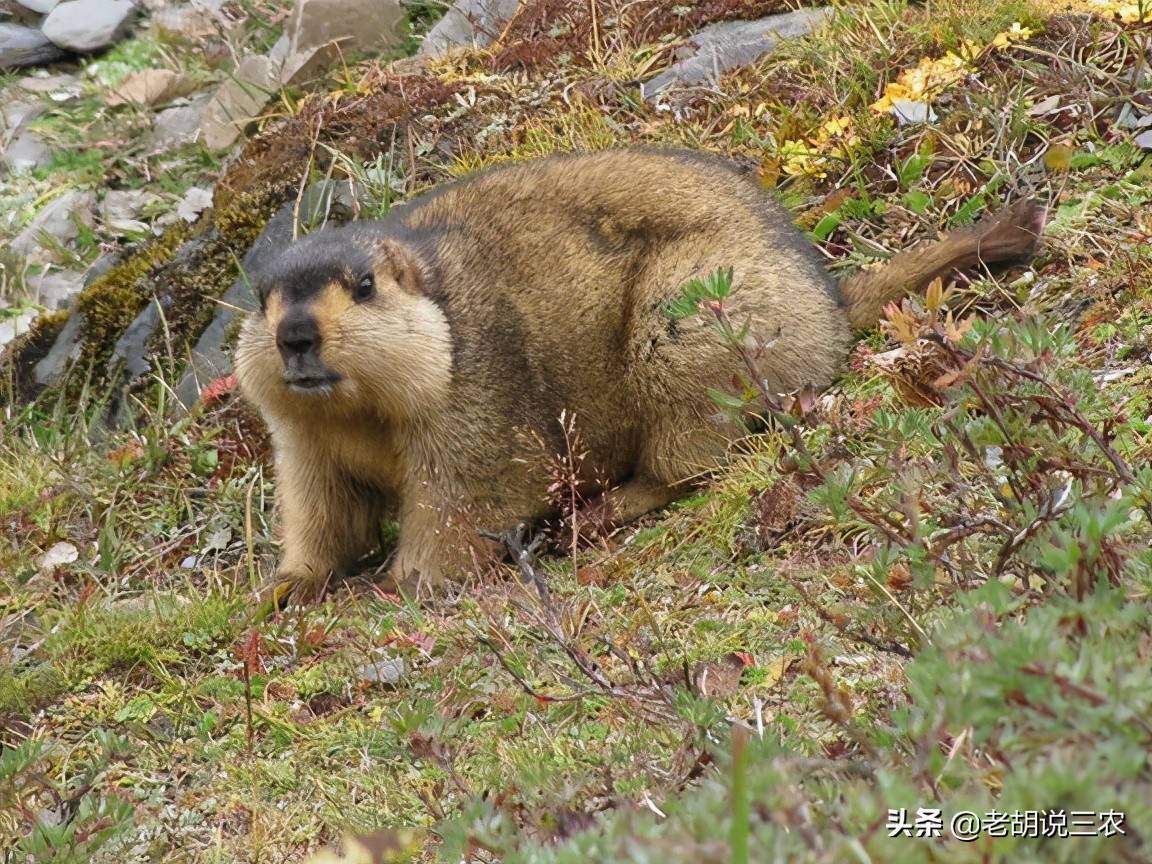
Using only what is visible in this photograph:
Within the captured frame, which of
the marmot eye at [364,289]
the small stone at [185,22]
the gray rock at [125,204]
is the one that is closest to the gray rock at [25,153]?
the gray rock at [125,204]

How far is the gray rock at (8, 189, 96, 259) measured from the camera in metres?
10.9

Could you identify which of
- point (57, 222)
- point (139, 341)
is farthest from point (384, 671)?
point (57, 222)

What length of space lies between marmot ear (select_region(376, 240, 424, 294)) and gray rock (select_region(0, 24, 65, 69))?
31.0 feet

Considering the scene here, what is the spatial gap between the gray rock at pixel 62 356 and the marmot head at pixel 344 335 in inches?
121

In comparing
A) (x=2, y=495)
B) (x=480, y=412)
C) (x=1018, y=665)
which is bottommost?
(x=2, y=495)

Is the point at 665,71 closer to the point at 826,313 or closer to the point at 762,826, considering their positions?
the point at 826,313

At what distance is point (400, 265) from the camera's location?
622 centimetres

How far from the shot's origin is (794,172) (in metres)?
7.88

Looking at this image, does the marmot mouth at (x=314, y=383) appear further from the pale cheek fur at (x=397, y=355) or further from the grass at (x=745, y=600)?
the grass at (x=745, y=600)

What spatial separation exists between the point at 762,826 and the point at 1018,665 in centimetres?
44

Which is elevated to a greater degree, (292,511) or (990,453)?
(990,453)

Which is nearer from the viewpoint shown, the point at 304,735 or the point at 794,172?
the point at 304,735

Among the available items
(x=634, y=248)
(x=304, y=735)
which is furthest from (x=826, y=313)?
(x=304, y=735)

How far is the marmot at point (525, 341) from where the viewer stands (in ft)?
19.9
